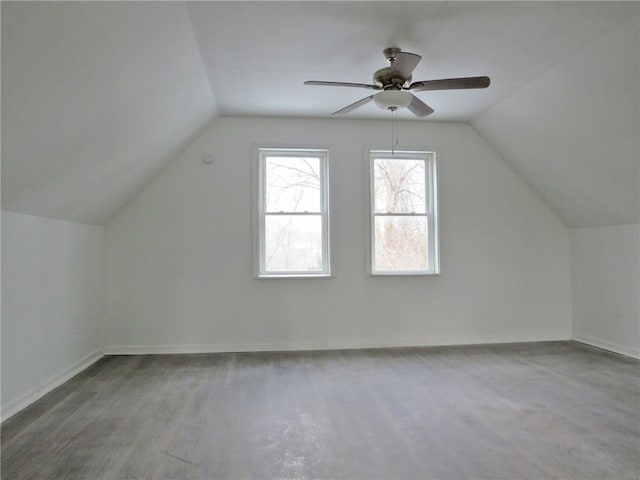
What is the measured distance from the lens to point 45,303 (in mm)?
3088

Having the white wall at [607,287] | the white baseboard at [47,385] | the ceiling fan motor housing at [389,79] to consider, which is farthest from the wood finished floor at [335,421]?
the ceiling fan motor housing at [389,79]

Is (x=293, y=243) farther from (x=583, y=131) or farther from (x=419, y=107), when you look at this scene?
(x=583, y=131)

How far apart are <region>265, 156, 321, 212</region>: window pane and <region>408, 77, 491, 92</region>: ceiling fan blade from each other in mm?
1981

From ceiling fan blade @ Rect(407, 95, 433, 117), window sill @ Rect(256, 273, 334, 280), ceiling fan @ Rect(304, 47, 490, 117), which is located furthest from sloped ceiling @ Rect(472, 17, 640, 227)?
window sill @ Rect(256, 273, 334, 280)

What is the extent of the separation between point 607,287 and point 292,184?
3713 mm

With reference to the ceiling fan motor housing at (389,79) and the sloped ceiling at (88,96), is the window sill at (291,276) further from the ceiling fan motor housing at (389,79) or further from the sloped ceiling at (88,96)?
the ceiling fan motor housing at (389,79)

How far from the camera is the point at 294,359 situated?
13.1ft

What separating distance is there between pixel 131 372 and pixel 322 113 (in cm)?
324

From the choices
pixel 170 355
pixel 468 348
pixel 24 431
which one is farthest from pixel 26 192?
pixel 468 348

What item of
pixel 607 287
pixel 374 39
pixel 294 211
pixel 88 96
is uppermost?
pixel 374 39

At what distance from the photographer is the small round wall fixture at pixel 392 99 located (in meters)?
2.75

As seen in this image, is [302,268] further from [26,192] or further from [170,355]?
[26,192]

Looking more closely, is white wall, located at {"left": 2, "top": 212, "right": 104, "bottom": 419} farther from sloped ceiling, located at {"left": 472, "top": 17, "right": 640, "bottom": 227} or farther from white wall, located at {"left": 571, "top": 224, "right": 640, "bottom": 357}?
white wall, located at {"left": 571, "top": 224, "right": 640, "bottom": 357}

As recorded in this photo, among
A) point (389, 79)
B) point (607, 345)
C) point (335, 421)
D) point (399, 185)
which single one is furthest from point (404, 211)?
point (335, 421)
